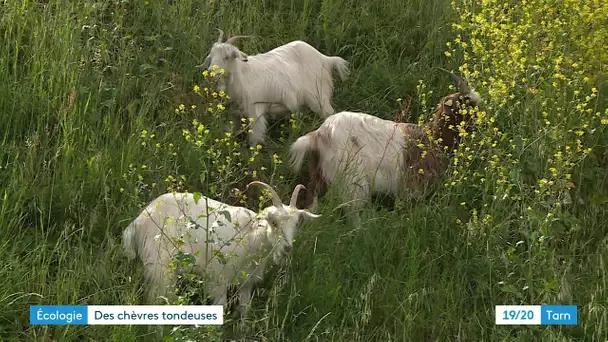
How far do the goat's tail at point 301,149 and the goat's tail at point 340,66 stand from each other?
1302mm

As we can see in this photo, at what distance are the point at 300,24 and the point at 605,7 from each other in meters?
2.38

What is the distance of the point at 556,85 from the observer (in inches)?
207

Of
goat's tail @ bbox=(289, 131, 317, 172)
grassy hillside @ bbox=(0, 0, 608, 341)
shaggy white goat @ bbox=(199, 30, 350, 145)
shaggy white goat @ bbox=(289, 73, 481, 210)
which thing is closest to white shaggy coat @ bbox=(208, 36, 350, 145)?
shaggy white goat @ bbox=(199, 30, 350, 145)

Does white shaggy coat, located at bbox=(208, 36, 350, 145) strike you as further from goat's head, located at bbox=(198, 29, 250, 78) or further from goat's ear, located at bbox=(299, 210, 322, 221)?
goat's ear, located at bbox=(299, 210, 322, 221)

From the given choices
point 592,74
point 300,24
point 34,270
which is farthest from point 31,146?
point 592,74

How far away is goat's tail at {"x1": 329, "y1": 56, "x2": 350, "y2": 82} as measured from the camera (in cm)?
648

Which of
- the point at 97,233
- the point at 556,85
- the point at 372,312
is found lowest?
the point at 372,312

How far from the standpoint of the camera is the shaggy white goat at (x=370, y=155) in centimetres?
516

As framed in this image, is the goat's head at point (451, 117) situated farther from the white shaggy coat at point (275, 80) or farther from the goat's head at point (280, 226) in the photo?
the goat's head at point (280, 226)

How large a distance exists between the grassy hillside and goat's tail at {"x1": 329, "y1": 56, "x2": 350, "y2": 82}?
4.9 inches

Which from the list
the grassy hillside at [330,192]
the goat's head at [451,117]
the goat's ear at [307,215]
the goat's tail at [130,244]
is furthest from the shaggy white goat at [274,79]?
the goat's tail at [130,244]

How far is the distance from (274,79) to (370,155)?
1.15m

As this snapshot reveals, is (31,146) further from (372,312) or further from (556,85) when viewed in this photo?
(556,85)

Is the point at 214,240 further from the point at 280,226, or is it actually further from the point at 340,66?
the point at 340,66
